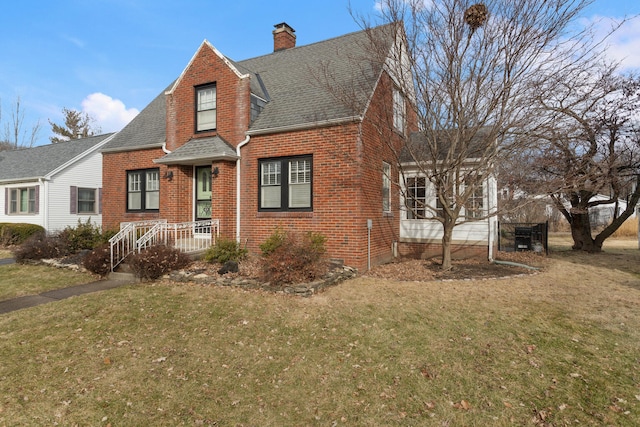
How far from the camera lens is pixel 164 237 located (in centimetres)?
981

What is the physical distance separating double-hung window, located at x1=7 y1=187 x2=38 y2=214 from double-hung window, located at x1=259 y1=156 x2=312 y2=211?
1448 centimetres

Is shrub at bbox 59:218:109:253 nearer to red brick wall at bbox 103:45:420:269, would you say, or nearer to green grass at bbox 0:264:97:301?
red brick wall at bbox 103:45:420:269

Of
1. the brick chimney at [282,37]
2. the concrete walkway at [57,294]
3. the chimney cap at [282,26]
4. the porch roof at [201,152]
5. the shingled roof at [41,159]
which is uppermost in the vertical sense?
the chimney cap at [282,26]

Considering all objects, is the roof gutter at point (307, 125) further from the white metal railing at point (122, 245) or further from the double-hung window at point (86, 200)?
the double-hung window at point (86, 200)

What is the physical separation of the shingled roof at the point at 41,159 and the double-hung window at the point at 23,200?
0.66m

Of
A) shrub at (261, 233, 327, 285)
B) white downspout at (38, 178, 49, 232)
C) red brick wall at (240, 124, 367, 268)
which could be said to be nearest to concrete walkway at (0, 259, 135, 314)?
shrub at (261, 233, 327, 285)

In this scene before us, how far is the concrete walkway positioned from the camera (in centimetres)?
622

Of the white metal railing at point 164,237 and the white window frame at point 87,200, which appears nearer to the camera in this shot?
the white metal railing at point 164,237

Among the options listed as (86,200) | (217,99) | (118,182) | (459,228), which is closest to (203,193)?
(217,99)

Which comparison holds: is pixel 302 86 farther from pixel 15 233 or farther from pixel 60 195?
pixel 15 233

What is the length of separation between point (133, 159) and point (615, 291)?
14817mm

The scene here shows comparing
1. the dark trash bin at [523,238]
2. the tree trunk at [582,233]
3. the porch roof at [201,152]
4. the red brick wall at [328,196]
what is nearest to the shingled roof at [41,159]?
the porch roof at [201,152]

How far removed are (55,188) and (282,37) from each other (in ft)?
45.1

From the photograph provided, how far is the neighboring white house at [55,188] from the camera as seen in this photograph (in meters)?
16.8
